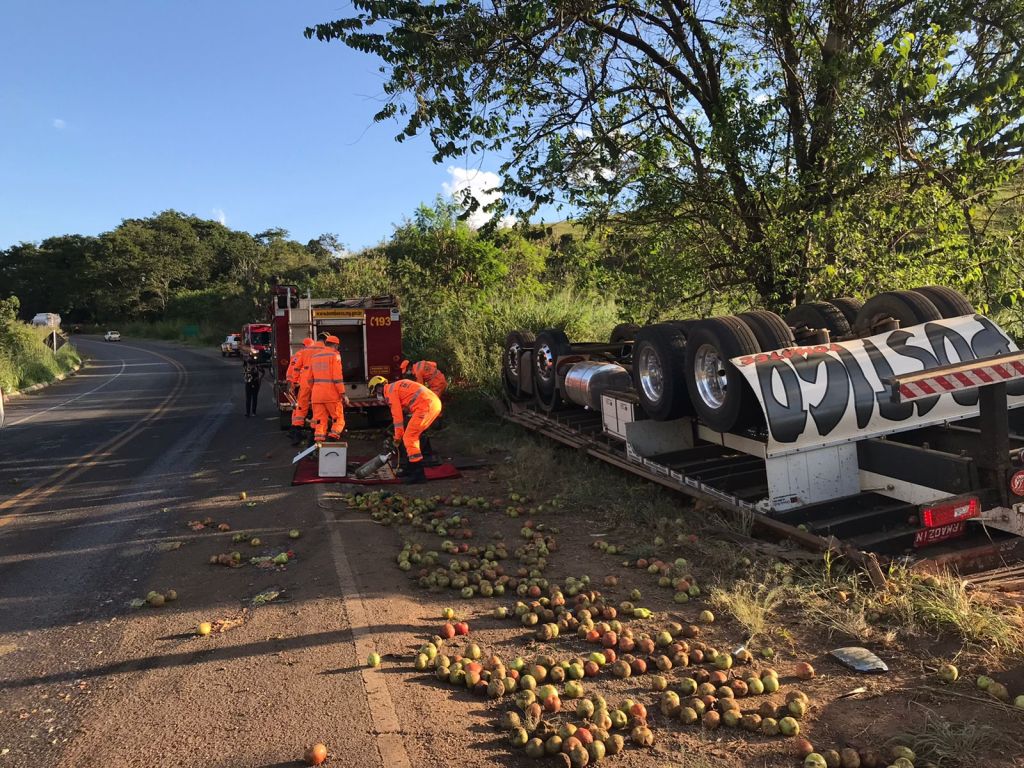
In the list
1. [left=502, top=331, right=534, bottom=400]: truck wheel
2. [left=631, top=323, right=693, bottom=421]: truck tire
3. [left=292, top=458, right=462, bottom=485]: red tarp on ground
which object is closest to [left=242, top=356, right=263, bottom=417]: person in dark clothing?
[left=292, top=458, right=462, bottom=485]: red tarp on ground

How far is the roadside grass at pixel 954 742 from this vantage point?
9.28 feet

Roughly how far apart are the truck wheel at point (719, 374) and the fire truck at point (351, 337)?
7738mm

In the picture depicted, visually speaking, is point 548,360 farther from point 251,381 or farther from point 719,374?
point 251,381

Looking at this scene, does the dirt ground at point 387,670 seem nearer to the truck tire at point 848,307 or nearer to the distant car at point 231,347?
the truck tire at point 848,307

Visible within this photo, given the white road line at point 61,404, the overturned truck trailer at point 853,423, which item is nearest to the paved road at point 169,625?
the overturned truck trailer at point 853,423

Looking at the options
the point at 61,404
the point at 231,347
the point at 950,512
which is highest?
the point at 231,347

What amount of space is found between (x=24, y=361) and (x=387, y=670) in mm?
30977

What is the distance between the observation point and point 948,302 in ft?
21.7

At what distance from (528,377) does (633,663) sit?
7366 mm

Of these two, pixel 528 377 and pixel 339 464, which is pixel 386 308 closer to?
pixel 528 377

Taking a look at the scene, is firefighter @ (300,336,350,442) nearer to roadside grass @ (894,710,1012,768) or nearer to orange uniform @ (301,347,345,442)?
orange uniform @ (301,347,345,442)

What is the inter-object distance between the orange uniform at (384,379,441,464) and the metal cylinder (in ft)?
6.41

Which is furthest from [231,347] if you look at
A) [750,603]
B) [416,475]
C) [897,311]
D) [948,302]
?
[750,603]

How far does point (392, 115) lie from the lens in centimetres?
901
